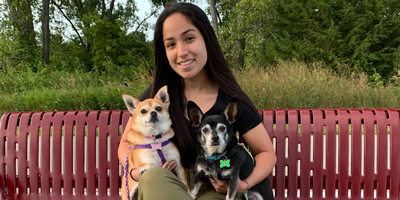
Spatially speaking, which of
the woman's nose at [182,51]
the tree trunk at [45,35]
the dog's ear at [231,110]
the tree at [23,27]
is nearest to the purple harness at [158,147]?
the dog's ear at [231,110]

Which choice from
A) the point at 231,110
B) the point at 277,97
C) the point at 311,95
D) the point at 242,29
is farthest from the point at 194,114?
the point at 242,29

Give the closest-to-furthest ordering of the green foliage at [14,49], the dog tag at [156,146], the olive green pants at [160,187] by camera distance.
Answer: the olive green pants at [160,187] → the dog tag at [156,146] → the green foliage at [14,49]

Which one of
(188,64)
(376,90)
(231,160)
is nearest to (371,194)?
(231,160)

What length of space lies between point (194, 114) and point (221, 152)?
1.06 ft

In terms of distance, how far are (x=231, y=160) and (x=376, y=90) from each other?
6519mm

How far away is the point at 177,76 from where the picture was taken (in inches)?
97.0

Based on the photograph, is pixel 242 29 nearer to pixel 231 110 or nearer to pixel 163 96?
pixel 163 96

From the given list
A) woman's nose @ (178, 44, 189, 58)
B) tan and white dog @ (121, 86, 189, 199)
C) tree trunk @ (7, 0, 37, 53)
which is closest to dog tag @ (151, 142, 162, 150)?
tan and white dog @ (121, 86, 189, 199)

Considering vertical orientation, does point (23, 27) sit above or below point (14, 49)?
above

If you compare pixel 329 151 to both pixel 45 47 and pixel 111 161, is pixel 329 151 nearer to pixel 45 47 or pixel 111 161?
pixel 111 161

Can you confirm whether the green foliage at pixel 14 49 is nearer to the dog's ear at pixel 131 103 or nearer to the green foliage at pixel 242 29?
the green foliage at pixel 242 29

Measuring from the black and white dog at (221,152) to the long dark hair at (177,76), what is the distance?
0.65 feet

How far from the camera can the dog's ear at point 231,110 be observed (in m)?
1.98

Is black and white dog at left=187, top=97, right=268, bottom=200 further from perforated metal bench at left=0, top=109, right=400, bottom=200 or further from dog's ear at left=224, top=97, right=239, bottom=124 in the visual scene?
perforated metal bench at left=0, top=109, right=400, bottom=200
